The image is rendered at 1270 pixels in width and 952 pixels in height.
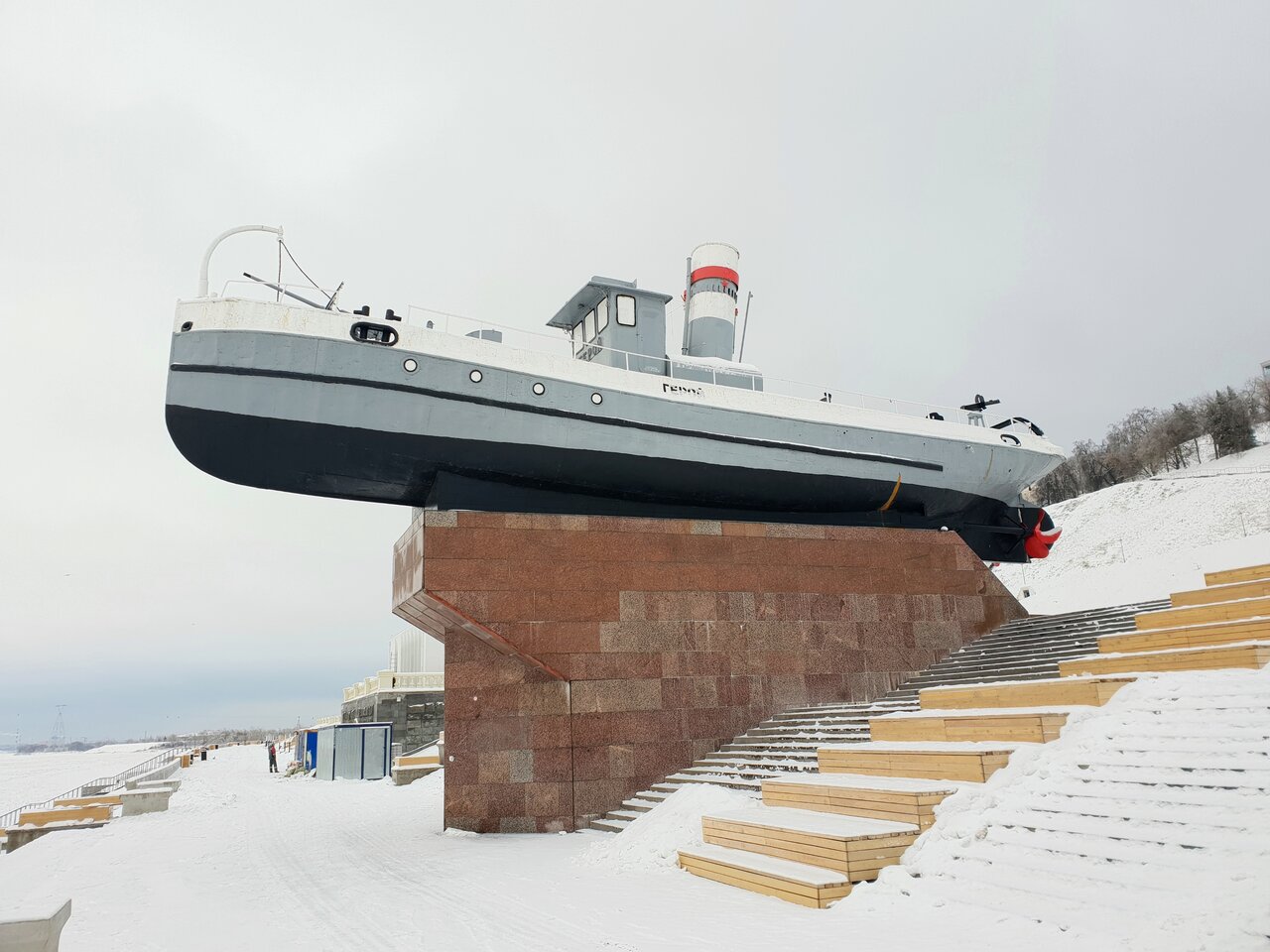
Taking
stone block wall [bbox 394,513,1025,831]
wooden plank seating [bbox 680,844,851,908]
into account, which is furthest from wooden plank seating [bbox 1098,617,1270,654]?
stone block wall [bbox 394,513,1025,831]

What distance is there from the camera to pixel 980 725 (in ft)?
26.2

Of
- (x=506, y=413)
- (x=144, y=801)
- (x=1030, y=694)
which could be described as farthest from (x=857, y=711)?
(x=144, y=801)

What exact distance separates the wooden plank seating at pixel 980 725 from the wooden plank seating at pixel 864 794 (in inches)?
30.2

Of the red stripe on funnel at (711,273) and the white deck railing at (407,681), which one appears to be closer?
the red stripe on funnel at (711,273)

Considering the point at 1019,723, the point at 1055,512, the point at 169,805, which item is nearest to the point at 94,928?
the point at 1019,723

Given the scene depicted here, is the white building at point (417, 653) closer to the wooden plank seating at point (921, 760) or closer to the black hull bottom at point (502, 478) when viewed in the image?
the black hull bottom at point (502, 478)

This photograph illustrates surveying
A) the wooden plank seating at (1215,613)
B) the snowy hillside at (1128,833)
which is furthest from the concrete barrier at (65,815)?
the wooden plank seating at (1215,613)

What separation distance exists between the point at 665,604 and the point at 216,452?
22.4 ft

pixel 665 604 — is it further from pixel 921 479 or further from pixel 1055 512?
pixel 1055 512

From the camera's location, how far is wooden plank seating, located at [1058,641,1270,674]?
7.14 m

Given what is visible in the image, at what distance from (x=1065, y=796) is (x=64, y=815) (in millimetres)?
16385

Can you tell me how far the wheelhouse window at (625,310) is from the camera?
14758 mm

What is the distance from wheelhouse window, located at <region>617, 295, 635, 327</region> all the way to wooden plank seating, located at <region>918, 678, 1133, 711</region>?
7907 mm

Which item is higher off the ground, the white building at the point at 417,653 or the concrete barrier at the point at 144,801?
the white building at the point at 417,653
